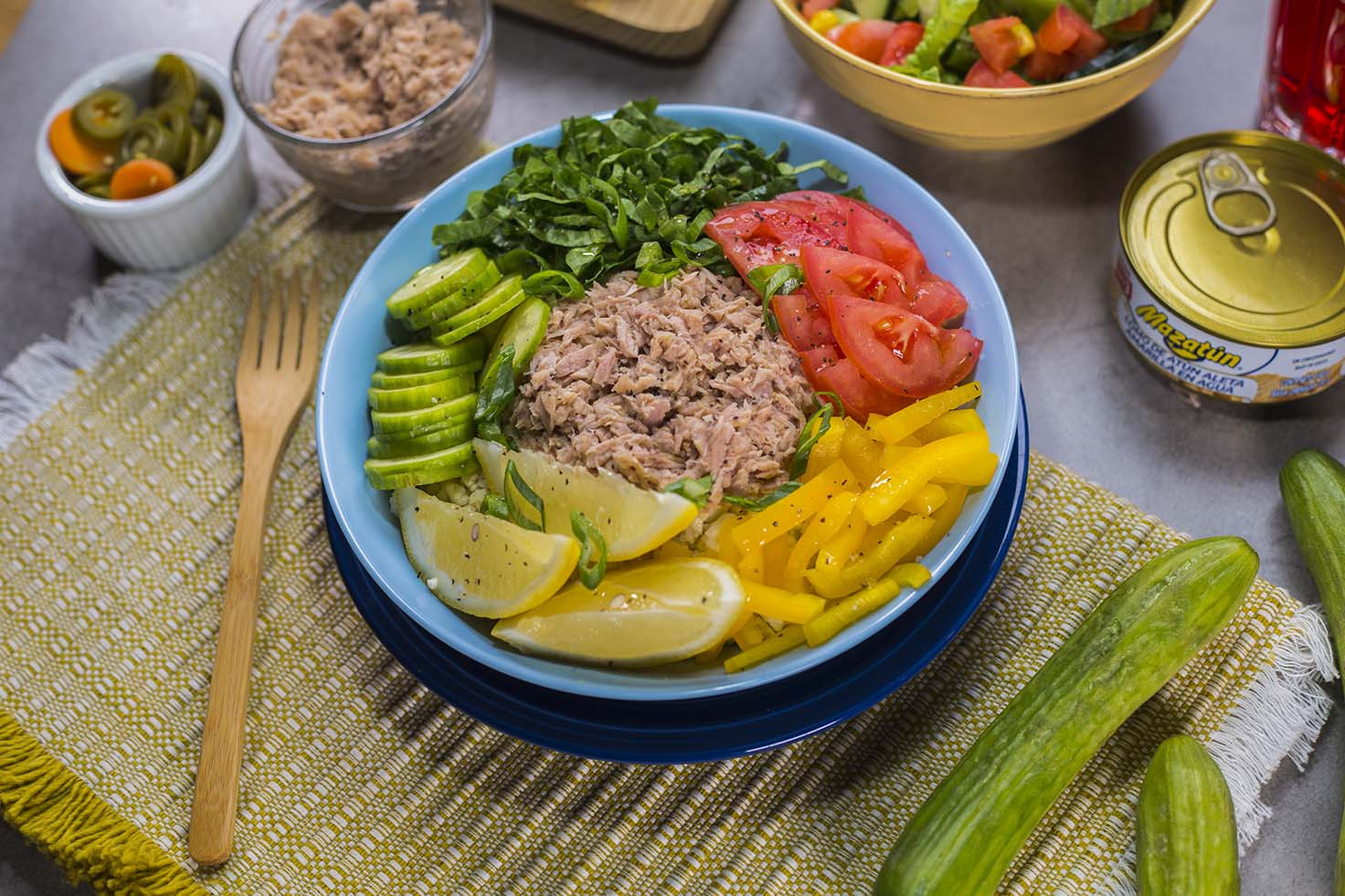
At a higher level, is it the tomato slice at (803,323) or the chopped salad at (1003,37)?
the chopped salad at (1003,37)

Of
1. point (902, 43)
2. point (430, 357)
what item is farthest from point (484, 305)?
point (902, 43)

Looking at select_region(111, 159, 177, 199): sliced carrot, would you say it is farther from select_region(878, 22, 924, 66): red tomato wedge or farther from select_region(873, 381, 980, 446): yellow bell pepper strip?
select_region(873, 381, 980, 446): yellow bell pepper strip

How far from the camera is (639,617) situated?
229 cm

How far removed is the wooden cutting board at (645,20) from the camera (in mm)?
3648

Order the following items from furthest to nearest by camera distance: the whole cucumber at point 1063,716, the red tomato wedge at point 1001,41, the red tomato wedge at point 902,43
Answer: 1. the red tomato wedge at point 902,43
2. the red tomato wedge at point 1001,41
3. the whole cucumber at point 1063,716

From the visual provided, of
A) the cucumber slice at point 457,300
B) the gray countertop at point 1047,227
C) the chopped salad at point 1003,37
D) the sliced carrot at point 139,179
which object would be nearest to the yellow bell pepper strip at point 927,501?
the gray countertop at point 1047,227

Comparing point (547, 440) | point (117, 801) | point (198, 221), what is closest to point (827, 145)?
point (547, 440)

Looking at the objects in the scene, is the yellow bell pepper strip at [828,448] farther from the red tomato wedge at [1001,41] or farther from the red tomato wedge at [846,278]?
the red tomato wedge at [1001,41]

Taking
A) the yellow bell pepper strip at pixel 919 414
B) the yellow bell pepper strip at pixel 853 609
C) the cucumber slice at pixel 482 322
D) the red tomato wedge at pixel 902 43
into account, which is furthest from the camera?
the red tomato wedge at pixel 902 43

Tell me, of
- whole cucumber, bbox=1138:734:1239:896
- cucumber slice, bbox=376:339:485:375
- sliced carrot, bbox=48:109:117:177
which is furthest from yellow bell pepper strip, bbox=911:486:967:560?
sliced carrot, bbox=48:109:117:177

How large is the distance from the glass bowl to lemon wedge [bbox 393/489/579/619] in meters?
1.10

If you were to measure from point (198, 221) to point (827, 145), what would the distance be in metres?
1.76

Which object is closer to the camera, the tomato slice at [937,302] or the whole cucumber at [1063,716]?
the whole cucumber at [1063,716]

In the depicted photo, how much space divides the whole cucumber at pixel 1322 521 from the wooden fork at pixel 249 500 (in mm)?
2396
